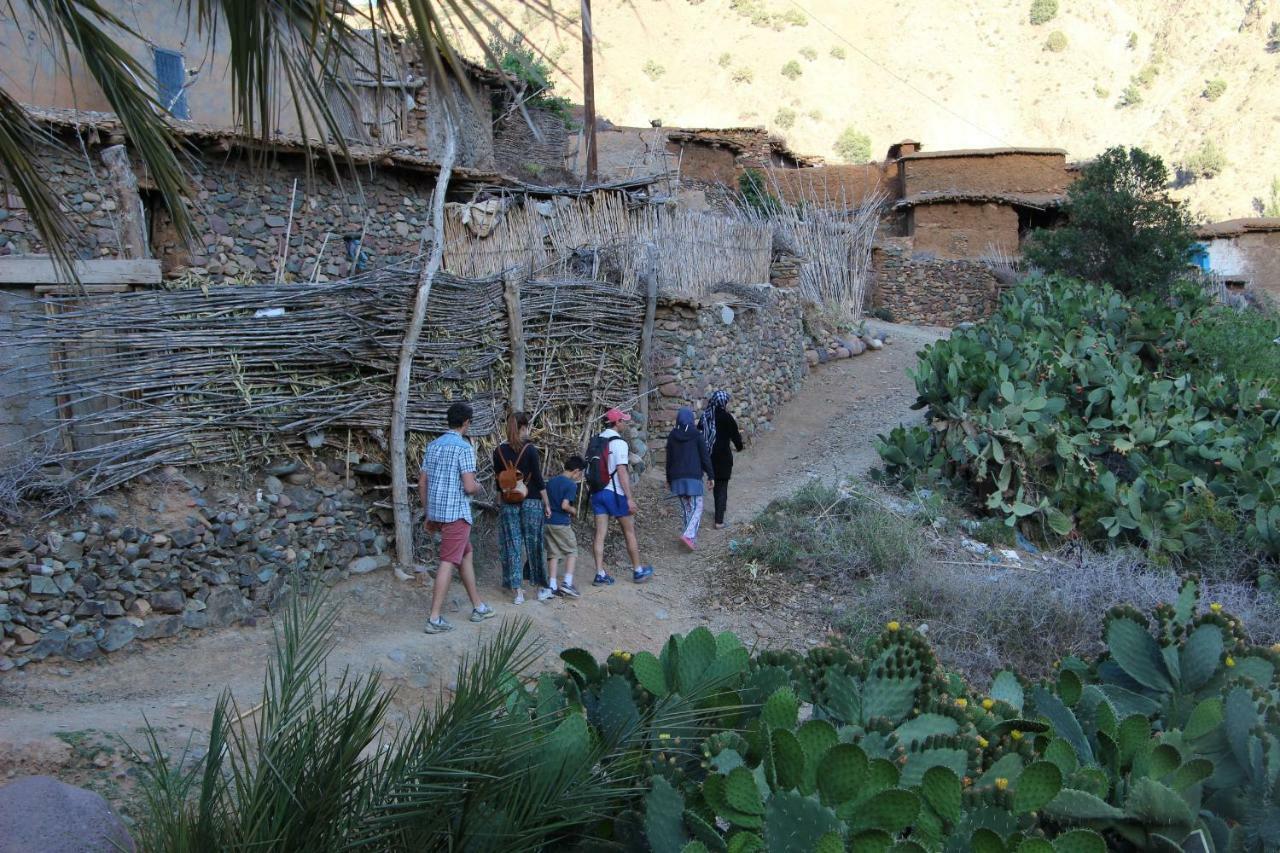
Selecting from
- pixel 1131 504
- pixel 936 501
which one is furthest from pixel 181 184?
pixel 1131 504

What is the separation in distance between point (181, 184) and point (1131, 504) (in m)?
7.47

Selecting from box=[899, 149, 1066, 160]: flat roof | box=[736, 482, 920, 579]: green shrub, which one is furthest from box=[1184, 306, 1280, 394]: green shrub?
box=[899, 149, 1066, 160]: flat roof

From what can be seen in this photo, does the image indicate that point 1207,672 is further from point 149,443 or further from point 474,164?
point 474,164

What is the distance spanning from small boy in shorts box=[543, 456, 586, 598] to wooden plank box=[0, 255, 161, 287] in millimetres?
2806

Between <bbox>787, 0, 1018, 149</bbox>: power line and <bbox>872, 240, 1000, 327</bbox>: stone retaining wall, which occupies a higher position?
<bbox>787, 0, 1018, 149</bbox>: power line

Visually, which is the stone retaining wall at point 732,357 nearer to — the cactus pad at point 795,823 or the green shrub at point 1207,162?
the cactus pad at point 795,823

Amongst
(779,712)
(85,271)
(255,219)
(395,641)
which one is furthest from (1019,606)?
(255,219)

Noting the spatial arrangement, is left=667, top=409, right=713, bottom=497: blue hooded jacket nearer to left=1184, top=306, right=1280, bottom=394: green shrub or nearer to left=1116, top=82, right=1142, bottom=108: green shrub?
left=1184, top=306, right=1280, bottom=394: green shrub

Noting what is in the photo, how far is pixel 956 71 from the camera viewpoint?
4800 centimetres

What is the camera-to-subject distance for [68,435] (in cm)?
554

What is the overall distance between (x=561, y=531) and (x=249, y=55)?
482 centimetres

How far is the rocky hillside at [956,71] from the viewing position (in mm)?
42844

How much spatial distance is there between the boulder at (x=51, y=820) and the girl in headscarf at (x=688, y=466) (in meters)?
5.47

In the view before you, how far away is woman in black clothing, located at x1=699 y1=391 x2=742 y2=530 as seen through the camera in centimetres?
871
